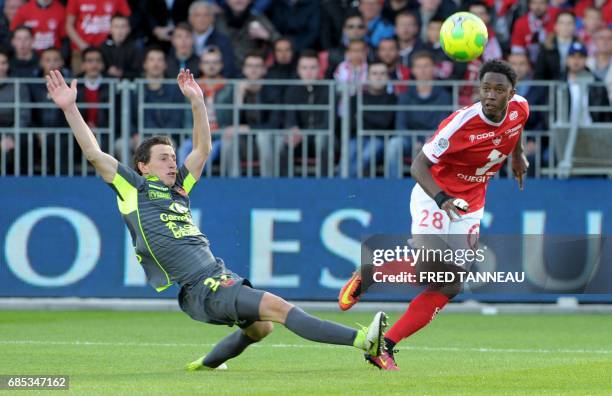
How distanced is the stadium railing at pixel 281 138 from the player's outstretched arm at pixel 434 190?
5.86 m

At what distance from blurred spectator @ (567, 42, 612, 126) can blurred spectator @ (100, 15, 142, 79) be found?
5464mm

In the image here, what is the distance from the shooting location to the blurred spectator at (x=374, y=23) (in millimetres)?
19609

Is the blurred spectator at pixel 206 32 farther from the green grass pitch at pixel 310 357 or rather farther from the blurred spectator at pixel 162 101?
the green grass pitch at pixel 310 357

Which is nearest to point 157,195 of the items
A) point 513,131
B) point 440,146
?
point 440,146

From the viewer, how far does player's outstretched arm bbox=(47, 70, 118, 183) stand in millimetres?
10242

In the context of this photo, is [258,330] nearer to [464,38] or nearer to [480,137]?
[480,137]

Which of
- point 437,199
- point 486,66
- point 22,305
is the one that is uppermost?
point 486,66

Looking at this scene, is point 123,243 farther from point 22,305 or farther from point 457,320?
point 457,320

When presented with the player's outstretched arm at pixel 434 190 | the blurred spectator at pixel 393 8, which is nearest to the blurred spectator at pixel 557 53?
the blurred spectator at pixel 393 8

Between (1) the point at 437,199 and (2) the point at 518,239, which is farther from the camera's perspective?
(2) the point at 518,239

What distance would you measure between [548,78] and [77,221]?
6042 millimetres

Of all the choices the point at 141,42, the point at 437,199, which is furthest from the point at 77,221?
the point at 437,199

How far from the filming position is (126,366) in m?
11.2

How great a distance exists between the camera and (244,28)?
19.9 metres
